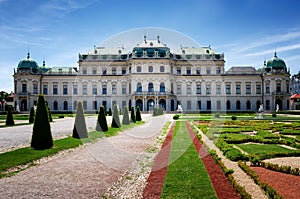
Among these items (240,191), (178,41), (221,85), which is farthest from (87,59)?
(240,191)

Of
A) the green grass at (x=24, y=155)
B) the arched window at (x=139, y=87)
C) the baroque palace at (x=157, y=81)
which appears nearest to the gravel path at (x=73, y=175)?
the green grass at (x=24, y=155)

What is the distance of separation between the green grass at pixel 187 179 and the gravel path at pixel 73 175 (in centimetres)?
139

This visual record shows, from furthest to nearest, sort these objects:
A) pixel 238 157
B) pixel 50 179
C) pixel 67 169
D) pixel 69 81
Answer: pixel 69 81 → pixel 238 157 → pixel 67 169 → pixel 50 179

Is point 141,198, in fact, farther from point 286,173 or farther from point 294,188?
point 286,173

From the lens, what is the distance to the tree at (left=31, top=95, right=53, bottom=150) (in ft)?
37.1

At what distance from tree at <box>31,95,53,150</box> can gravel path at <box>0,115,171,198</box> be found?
1280 mm

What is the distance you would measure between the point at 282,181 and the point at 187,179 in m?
2.11

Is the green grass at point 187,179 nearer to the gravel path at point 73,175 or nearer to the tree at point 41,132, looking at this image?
the gravel path at point 73,175

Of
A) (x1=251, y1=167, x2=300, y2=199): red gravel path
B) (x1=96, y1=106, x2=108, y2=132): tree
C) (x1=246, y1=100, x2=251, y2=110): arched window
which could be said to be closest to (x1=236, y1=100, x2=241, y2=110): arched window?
(x1=246, y1=100, x2=251, y2=110): arched window

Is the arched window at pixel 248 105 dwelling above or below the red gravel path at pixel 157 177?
above

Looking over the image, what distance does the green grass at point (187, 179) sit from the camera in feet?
18.7

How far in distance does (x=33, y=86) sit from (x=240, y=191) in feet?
181

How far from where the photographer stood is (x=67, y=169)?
324 inches

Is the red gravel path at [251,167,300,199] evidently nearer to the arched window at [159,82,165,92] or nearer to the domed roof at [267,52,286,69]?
the arched window at [159,82,165,92]
